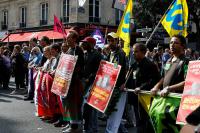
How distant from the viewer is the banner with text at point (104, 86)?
6551 mm

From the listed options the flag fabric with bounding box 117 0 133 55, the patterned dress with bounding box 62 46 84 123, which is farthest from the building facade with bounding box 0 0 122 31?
the patterned dress with bounding box 62 46 84 123

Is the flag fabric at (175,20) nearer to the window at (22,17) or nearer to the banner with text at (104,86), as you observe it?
the banner with text at (104,86)

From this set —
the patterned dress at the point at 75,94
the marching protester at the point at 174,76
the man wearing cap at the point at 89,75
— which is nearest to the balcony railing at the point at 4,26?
the man wearing cap at the point at 89,75

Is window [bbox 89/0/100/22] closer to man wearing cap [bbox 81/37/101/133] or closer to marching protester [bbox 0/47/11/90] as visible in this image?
marching protester [bbox 0/47/11/90]

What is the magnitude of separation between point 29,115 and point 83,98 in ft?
9.24

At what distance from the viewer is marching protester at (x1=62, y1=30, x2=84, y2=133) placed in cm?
762

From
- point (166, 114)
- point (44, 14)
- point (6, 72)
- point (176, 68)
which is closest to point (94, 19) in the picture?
point (44, 14)

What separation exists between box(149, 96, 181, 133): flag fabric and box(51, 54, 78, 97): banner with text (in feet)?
7.76

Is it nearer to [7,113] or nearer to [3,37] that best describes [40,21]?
[3,37]

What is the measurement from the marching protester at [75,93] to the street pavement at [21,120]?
2.37ft

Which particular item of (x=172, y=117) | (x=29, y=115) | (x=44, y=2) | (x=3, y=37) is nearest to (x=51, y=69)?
(x=29, y=115)

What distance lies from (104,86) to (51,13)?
30.1 metres

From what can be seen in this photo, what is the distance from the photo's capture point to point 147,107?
6020 millimetres

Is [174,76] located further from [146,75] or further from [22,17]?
[22,17]
